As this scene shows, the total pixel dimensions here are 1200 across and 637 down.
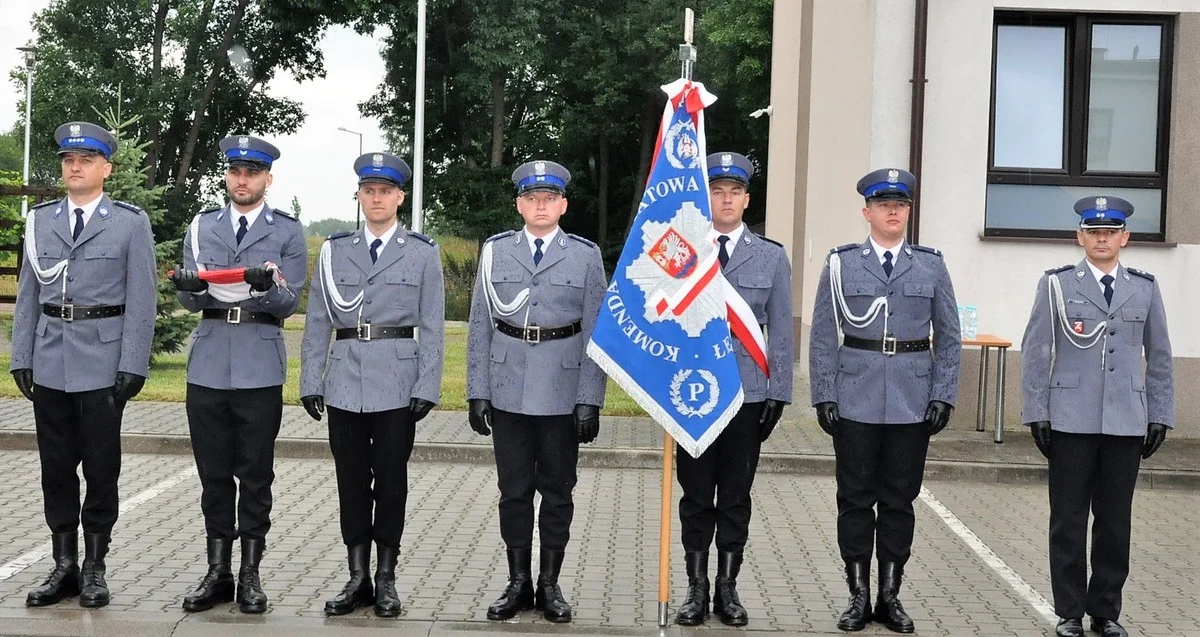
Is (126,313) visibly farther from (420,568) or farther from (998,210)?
(998,210)

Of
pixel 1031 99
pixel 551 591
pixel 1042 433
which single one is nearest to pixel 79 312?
pixel 551 591

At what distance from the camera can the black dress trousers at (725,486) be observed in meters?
6.57

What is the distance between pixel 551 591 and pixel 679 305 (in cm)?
143

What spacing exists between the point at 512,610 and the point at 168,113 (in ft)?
135

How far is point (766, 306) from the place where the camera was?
6.67 metres

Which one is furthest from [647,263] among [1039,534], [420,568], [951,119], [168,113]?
[168,113]

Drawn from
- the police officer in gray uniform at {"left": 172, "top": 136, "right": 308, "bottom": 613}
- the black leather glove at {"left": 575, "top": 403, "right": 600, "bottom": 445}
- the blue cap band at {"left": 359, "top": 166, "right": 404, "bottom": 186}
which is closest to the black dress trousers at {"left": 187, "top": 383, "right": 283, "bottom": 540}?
the police officer in gray uniform at {"left": 172, "top": 136, "right": 308, "bottom": 613}

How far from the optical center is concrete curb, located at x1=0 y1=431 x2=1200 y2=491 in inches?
460

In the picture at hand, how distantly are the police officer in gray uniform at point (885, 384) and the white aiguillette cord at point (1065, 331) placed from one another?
1.58 feet

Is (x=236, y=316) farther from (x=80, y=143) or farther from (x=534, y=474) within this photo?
(x=534, y=474)

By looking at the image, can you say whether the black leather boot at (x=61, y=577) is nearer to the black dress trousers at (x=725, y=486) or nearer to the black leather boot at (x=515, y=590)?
the black leather boot at (x=515, y=590)

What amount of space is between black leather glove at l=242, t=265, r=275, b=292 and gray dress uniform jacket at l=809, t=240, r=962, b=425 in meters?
2.49

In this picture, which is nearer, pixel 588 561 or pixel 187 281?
pixel 187 281

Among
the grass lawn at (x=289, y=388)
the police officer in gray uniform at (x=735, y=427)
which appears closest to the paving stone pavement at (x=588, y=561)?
the police officer in gray uniform at (x=735, y=427)
